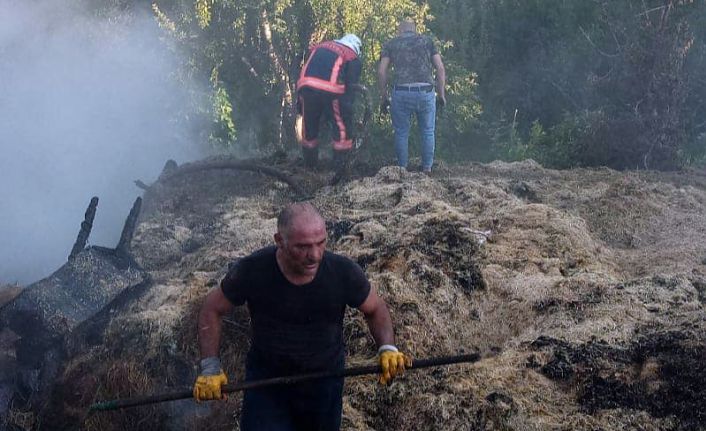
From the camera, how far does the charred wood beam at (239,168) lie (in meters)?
9.36

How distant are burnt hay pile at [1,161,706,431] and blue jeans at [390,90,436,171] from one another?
0.57 meters

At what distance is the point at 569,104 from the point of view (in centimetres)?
1291

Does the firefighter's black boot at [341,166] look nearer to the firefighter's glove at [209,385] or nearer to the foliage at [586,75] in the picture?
the foliage at [586,75]

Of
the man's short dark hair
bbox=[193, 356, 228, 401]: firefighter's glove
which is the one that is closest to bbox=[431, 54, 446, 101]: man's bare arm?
the man's short dark hair

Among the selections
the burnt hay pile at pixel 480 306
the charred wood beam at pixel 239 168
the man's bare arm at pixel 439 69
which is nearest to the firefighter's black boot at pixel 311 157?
the charred wood beam at pixel 239 168

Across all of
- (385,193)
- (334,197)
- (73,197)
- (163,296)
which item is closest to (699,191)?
(385,193)

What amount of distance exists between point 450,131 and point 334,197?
178 inches

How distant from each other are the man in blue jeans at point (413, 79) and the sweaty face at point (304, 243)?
19.5 feet

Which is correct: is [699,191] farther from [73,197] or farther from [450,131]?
[73,197]

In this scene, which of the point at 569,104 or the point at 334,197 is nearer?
the point at 334,197

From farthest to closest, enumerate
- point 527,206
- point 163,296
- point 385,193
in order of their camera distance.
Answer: point 385,193 < point 527,206 < point 163,296

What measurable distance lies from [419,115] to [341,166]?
1171 millimetres

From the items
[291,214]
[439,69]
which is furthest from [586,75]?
[291,214]

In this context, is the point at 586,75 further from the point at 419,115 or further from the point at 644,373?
the point at 644,373
